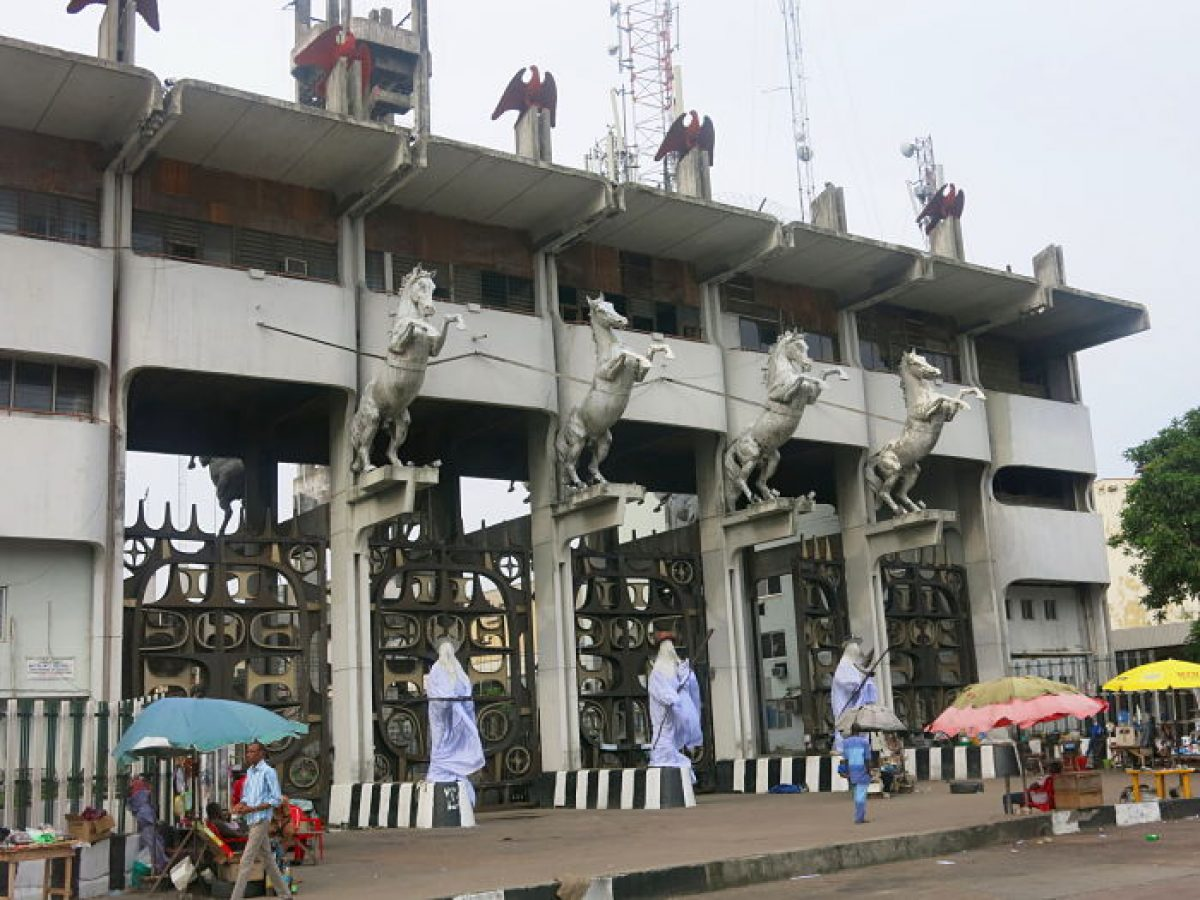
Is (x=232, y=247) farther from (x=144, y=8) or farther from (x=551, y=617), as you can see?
(x=551, y=617)

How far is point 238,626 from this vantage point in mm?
23516

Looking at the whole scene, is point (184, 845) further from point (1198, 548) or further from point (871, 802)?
point (1198, 548)

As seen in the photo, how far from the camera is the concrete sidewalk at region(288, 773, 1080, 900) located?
1325 centimetres

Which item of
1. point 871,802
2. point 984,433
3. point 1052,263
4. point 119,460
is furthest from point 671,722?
point 1052,263

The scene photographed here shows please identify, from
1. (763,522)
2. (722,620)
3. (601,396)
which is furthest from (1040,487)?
(601,396)

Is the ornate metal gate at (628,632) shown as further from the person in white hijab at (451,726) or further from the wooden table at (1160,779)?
the wooden table at (1160,779)

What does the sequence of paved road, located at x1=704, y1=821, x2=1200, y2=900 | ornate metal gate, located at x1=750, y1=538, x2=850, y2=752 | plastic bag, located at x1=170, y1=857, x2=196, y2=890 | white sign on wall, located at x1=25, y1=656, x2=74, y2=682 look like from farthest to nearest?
1. ornate metal gate, located at x1=750, y1=538, x2=850, y2=752
2. white sign on wall, located at x1=25, y1=656, x2=74, y2=682
3. plastic bag, located at x1=170, y1=857, x2=196, y2=890
4. paved road, located at x1=704, y1=821, x2=1200, y2=900

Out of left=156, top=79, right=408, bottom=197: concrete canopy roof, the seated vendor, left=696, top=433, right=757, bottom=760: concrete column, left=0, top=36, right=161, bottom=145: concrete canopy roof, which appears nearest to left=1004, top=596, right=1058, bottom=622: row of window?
left=696, top=433, right=757, bottom=760: concrete column

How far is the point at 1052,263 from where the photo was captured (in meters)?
33.2

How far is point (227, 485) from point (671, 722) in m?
12.6

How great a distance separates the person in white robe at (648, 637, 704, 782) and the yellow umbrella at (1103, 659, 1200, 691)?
6.17m

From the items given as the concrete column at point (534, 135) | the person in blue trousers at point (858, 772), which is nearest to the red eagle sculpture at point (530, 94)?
the concrete column at point (534, 135)

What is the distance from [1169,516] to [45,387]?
2307 cm

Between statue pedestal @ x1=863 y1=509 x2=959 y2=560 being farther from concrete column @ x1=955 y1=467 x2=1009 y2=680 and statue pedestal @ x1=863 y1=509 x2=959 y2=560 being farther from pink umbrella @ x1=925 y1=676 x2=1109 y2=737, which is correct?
pink umbrella @ x1=925 y1=676 x2=1109 y2=737
